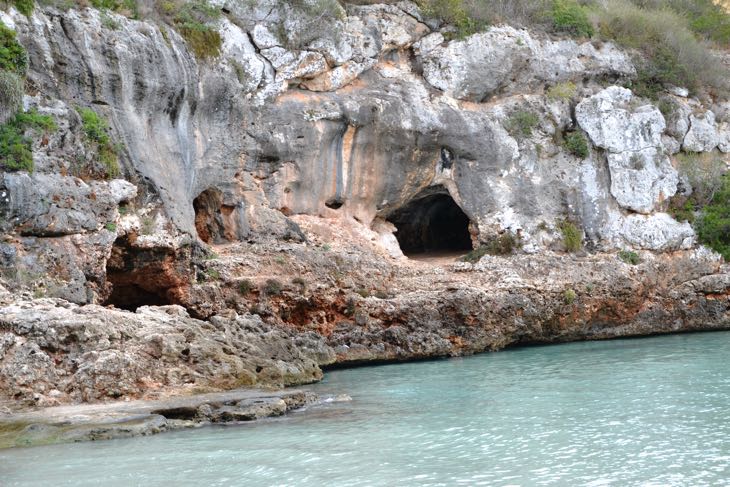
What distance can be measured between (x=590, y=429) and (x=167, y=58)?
494 inches

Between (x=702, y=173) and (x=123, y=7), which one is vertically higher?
(x=123, y=7)

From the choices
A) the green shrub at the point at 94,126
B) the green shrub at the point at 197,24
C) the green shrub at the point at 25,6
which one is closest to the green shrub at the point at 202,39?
the green shrub at the point at 197,24

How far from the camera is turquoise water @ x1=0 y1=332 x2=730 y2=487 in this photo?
852cm


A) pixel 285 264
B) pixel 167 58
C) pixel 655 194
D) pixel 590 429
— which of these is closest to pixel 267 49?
pixel 167 58

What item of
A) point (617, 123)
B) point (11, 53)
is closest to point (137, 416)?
point (11, 53)

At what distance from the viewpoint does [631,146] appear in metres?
25.2

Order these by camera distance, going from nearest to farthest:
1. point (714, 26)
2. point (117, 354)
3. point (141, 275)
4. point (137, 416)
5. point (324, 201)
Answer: point (137, 416) < point (117, 354) < point (141, 275) < point (324, 201) < point (714, 26)

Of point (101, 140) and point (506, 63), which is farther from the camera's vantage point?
point (506, 63)

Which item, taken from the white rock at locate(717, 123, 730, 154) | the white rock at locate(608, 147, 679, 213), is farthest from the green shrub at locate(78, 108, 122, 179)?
the white rock at locate(717, 123, 730, 154)

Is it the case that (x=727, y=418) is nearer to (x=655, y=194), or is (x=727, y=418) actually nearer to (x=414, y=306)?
(x=414, y=306)

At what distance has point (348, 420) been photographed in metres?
11.8

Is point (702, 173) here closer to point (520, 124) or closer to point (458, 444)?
point (520, 124)

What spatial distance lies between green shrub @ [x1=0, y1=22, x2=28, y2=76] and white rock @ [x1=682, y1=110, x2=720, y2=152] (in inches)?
778

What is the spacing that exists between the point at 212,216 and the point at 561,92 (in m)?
11.7
